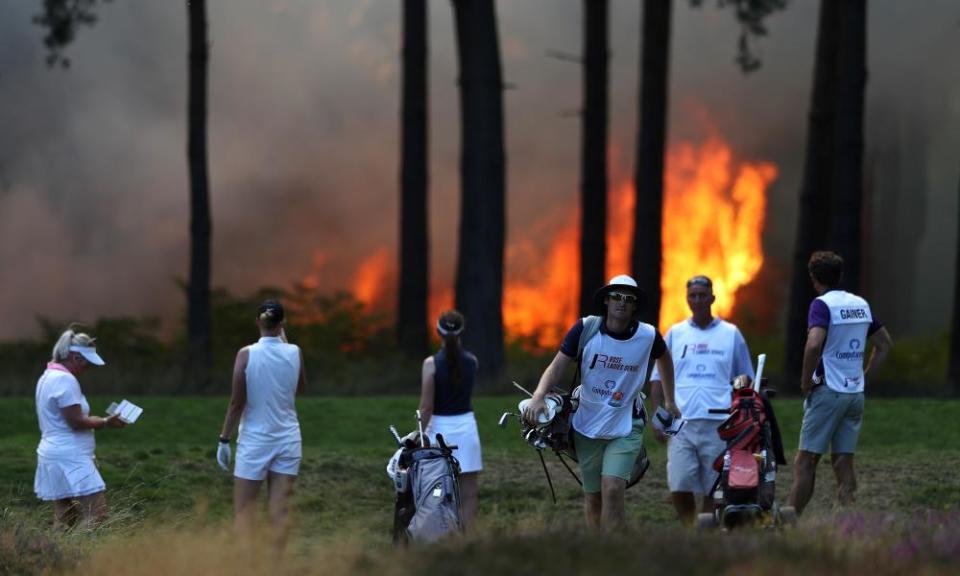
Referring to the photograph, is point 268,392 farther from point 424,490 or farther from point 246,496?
point 424,490

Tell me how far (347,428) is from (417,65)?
1068 centimetres

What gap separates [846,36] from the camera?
24797 mm

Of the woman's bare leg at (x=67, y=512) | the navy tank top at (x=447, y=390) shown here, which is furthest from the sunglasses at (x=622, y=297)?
the woman's bare leg at (x=67, y=512)

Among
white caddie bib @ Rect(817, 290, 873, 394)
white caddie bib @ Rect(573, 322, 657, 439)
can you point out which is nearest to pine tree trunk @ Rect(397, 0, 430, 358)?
white caddie bib @ Rect(817, 290, 873, 394)

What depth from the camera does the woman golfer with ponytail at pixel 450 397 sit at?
39.8ft

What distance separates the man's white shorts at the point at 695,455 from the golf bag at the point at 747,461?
1.07 metres

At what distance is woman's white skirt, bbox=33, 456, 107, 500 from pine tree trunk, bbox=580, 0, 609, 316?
1754cm

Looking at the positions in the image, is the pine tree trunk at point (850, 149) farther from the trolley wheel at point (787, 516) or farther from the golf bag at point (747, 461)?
the trolley wheel at point (787, 516)

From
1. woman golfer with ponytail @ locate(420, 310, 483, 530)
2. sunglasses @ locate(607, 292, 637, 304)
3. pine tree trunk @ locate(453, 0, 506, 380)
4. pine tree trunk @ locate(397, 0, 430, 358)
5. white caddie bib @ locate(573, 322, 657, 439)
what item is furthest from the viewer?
pine tree trunk @ locate(397, 0, 430, 358)

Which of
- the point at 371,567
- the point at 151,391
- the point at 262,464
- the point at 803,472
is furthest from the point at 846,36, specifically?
the point at 371,567

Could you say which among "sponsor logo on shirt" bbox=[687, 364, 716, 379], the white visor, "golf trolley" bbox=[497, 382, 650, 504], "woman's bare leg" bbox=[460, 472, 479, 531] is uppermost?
the white visor

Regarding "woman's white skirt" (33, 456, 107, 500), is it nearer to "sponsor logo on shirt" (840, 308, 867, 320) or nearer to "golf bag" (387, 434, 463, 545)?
"golf bag" (387, 434, 463, 545)

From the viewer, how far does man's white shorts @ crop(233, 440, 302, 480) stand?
1148 centimetres

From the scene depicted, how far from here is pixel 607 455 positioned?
1123 cm
